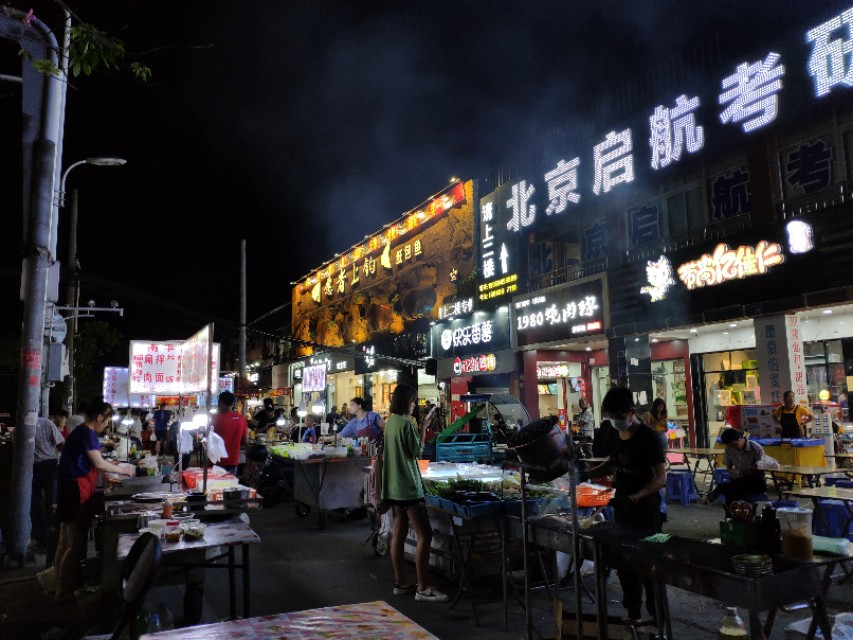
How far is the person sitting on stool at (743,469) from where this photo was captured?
24.4 feet

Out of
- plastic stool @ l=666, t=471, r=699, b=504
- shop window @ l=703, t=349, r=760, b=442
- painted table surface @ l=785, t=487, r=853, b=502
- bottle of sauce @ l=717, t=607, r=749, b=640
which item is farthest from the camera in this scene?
shop window @ l=703, t=349, r=760, b=442

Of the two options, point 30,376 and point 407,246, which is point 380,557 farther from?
point 407,246

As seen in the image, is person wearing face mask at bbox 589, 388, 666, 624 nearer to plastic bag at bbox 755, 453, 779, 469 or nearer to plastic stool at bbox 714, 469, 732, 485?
plastic bag at bbox 755, 453, 779, 469

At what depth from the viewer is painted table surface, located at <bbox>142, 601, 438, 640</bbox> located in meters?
2.43

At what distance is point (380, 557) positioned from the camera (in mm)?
8148

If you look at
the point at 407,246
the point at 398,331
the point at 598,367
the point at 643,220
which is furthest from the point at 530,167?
the point at 398,331

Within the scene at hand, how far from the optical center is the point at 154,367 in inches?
408

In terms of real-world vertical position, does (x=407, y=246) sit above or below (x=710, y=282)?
above

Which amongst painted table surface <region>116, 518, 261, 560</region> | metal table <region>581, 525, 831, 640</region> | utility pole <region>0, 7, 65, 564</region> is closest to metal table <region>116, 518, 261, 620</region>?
painted table surface <region>116, 518, 261, 560</region>

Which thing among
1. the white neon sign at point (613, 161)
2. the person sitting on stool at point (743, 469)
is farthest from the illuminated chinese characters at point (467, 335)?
the person sitting on stool at point (743, 469)

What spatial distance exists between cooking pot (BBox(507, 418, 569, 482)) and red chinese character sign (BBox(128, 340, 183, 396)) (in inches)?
268

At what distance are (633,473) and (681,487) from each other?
7036 mm

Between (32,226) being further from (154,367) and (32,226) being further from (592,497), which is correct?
(592,497)

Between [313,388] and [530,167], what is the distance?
33.6 feet
